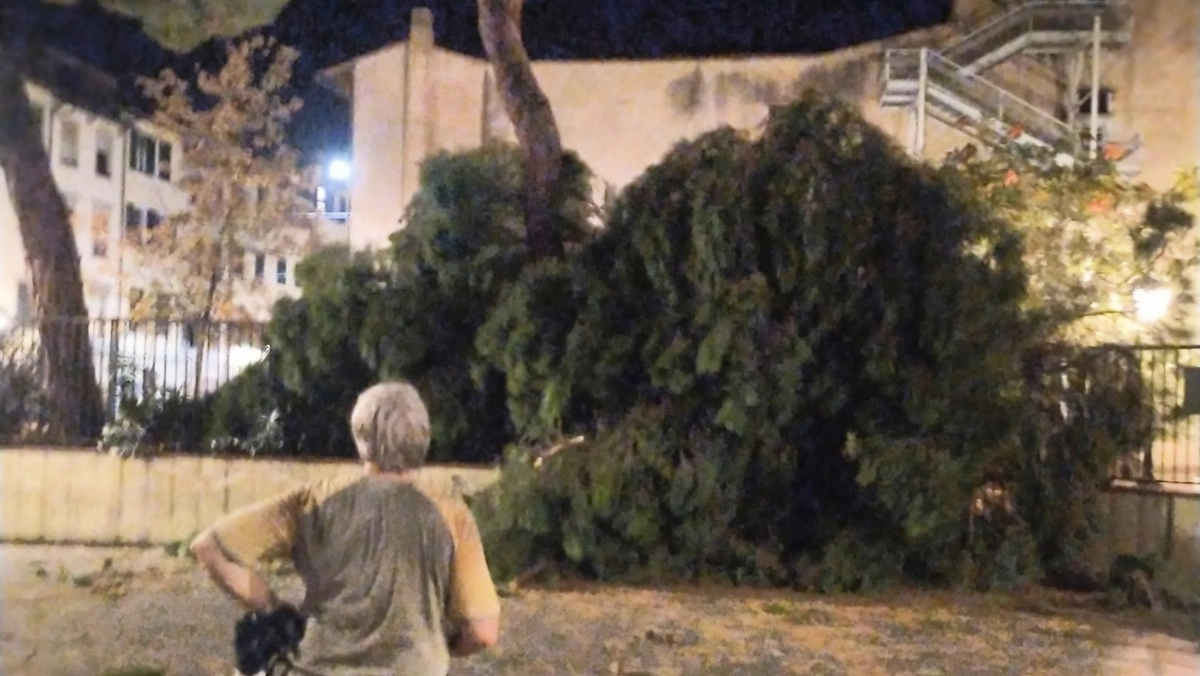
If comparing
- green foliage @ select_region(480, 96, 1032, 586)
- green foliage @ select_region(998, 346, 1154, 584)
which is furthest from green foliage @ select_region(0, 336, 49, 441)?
green foliage @ select_region(998, 346, 1154, 584)

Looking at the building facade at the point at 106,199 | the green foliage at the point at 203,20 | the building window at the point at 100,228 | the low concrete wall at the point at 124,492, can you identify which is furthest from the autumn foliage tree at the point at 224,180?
the green foliage at the point at 203,20

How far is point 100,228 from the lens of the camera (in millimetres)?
20312

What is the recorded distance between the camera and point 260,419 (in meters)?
10.8

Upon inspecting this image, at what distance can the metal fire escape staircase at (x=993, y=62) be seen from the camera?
15977 millimetres

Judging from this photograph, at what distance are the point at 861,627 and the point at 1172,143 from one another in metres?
11.5

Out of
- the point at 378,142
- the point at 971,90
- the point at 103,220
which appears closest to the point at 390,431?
the point at 971,90

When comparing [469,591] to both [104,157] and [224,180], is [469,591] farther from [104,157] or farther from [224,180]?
[104,157]

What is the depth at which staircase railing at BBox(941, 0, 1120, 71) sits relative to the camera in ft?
52.7

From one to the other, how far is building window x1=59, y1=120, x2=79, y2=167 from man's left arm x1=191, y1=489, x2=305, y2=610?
764 centimetres

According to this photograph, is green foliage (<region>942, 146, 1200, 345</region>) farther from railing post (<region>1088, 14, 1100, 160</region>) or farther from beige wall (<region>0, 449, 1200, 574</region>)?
beige wall (<region>0, 449, 1200, 574</region>)

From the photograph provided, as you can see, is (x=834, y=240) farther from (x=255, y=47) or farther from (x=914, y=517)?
(x=255, y=47)

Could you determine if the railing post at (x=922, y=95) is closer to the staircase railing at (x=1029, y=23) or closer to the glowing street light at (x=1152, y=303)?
the staircase railing at (x=1029, y=23)

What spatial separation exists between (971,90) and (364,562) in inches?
597

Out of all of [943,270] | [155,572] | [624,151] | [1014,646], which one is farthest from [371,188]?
[1014,646]
